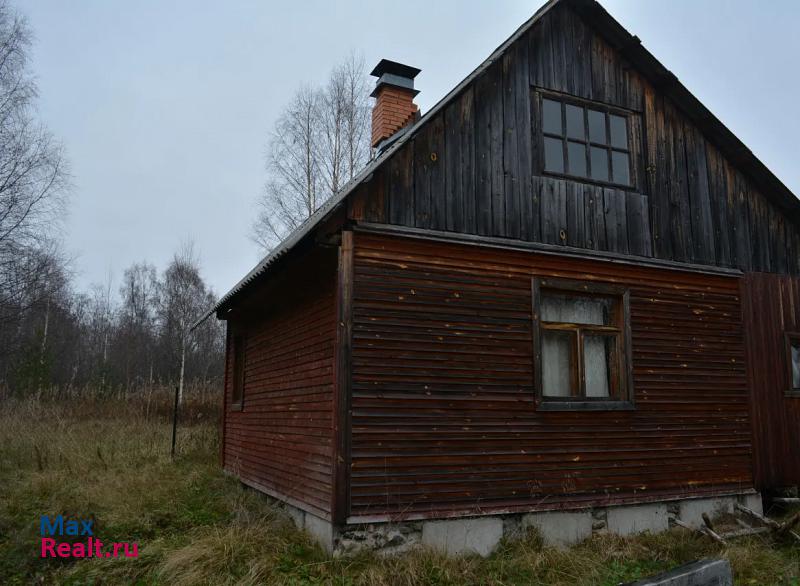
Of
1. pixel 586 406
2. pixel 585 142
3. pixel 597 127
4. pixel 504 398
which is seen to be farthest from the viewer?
pixel 597 127

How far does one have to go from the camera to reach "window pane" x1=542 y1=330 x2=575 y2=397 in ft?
25.5

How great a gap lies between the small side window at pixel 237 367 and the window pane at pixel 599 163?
22.5 feet

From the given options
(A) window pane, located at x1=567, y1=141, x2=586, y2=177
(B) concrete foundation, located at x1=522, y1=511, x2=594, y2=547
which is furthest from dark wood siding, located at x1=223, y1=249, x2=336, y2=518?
(A) window pane, located at x1=567, y1=141, x2=586, y2=177

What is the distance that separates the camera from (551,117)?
27.8ft

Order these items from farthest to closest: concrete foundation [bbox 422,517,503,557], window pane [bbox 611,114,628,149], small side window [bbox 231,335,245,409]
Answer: small side window [bbox 231,335,245,409] < window pane [bbox 611,114,628,149] < concrete foundation [bbox 422,517,503,557]

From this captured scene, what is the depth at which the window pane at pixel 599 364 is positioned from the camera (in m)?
8.01

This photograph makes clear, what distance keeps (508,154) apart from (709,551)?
5111 millimetres

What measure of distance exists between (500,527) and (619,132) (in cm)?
552

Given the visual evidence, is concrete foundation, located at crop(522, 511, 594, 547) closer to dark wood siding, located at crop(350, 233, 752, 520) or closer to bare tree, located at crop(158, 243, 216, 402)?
dark wood siding, located at crop(350, 233, 752, 520)

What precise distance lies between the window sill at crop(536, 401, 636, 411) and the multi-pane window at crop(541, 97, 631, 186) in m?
2.92

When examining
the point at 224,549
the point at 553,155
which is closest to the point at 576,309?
the point at 553,155

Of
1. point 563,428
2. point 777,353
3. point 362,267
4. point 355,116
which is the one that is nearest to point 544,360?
point 563,428

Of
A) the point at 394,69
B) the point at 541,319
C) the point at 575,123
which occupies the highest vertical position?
the point at 394,69

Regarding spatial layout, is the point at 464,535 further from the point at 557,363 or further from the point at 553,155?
the point at 553,155
